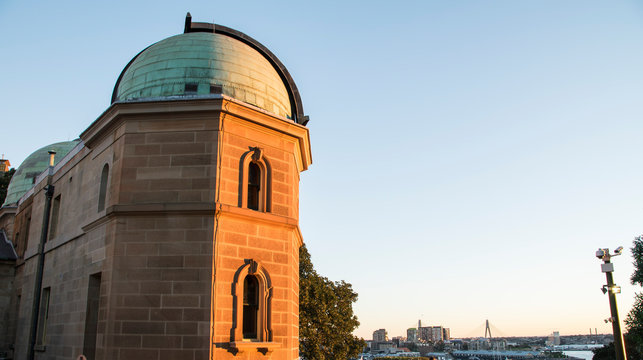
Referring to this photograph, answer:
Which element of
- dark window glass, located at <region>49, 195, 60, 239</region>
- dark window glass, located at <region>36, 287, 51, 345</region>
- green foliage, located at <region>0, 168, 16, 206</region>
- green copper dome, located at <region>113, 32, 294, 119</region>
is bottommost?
dark window glass, located at <region>36, 287, 51, 345</region>

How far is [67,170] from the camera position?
18234mm

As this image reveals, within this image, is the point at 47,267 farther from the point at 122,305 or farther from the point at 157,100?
the point at 157,100

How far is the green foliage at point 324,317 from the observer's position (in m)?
31.4

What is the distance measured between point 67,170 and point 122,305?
27.1 ft

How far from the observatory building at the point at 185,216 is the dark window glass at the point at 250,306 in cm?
3

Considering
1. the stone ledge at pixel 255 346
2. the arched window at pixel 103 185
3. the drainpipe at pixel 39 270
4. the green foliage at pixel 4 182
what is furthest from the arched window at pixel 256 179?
the green foliage at pixel 4 182

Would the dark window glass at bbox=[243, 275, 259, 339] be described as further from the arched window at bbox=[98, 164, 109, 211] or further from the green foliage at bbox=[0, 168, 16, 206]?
the green foliage at bbox=[0, 168, 16, 206]

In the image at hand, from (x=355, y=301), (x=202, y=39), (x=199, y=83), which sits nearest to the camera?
(x=199, y=83)

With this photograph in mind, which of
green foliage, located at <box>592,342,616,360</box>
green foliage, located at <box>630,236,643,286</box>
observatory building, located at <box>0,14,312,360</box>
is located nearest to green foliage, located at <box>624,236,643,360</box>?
green foliage, located at <box>630,236,643,286</box>

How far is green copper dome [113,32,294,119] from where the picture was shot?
14.4 meters

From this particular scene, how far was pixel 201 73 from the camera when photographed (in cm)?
1455

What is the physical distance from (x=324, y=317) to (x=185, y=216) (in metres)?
21.4

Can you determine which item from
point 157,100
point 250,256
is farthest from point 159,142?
point 250,256

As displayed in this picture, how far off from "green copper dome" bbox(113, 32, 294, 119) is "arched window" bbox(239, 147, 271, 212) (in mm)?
1836
